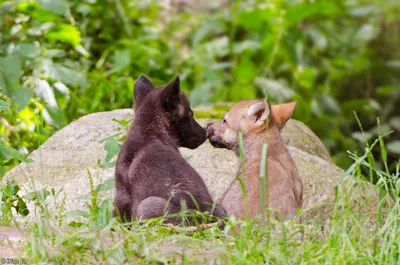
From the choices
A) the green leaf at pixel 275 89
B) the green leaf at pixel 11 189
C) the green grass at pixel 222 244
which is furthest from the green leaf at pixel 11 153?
the green leaf at pixel 275 89

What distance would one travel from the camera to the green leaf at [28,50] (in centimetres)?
885

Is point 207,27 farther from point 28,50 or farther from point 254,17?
point 28,50

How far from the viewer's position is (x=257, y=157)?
6.41 metres

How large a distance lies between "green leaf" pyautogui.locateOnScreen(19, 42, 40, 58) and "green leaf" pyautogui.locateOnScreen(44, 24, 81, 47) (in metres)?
0.93

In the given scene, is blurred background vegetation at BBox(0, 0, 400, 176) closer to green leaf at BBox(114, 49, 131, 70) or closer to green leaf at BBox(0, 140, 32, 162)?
green leaf at BBox(114, 49, 131, 70)

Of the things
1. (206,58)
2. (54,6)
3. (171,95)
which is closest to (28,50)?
(54,6)

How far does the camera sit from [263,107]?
6.59 m

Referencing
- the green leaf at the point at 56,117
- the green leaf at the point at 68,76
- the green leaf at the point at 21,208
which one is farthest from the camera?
the green leaf at the point at 68,76

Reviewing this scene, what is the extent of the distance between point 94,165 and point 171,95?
1766 millimetres

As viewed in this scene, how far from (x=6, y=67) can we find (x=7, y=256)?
4.21m

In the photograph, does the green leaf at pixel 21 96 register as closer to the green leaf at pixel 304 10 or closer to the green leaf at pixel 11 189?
the green leaf at pixel 11 189

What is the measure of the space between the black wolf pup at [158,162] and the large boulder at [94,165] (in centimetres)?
81

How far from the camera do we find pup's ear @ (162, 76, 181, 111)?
611cm

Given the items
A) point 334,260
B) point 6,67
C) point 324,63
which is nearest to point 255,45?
point 324,63
